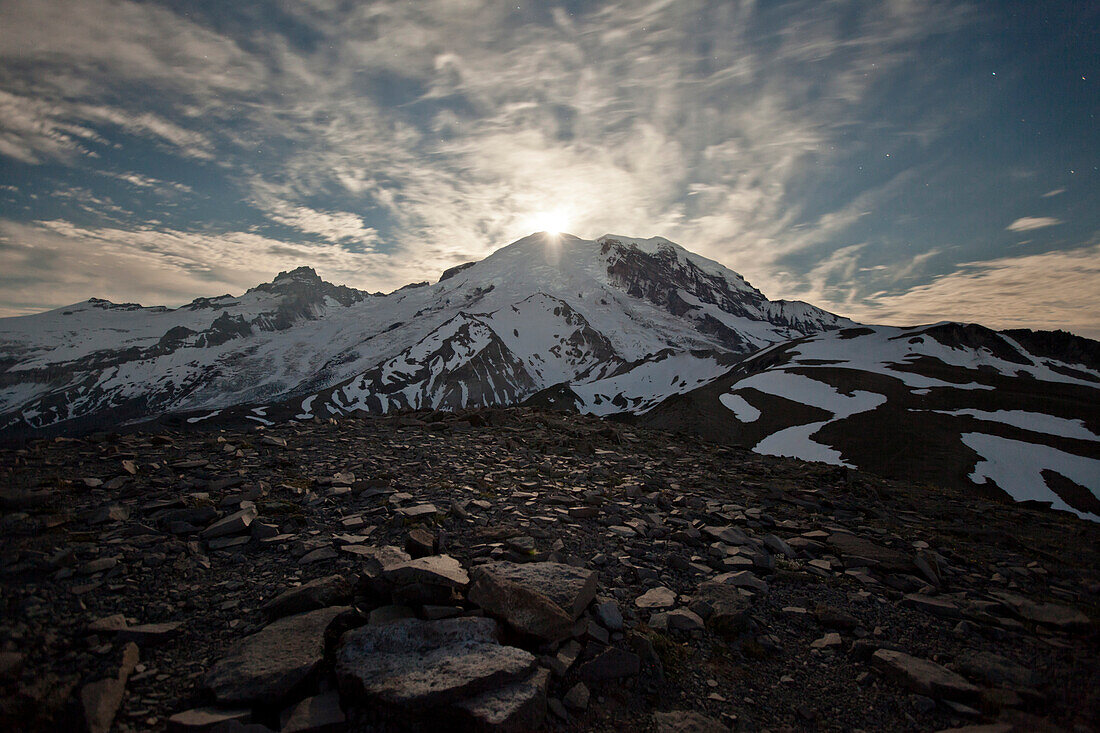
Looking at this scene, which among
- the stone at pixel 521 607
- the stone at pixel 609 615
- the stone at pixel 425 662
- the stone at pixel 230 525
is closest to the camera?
the stone at pixel 425 662

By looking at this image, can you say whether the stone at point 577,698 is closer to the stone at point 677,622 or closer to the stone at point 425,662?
the stone at point 425,662

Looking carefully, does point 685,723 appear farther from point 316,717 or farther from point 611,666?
point 316,717

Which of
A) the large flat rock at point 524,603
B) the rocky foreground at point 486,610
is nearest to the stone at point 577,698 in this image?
the rocky foreground at point 486,610

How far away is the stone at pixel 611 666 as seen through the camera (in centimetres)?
529

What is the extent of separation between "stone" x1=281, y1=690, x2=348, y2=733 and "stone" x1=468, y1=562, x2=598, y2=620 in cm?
227

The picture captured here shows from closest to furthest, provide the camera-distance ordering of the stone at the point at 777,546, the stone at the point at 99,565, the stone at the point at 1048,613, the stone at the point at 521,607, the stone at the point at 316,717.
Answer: the stone at the point at 316,717
the stone at the point at 521,607
the stone at the point at 99,565
the stone at the point at 1048,613
the stone at the point at 777,546

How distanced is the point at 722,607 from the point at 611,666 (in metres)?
2.37

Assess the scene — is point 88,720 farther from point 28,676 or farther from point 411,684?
point 411,684

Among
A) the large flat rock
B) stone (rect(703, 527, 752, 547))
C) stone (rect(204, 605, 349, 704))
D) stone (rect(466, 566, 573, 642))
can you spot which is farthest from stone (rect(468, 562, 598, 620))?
stone (rect(703, 527, 752, 547))

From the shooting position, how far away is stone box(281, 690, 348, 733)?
4.12 meters

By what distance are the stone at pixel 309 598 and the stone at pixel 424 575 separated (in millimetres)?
660

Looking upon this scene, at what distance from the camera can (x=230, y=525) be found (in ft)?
25.3

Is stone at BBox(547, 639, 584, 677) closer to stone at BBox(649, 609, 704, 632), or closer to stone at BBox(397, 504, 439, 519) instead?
stone at BBox(649, 609, 704, 632)

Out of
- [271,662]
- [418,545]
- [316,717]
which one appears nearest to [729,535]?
[418,545]
